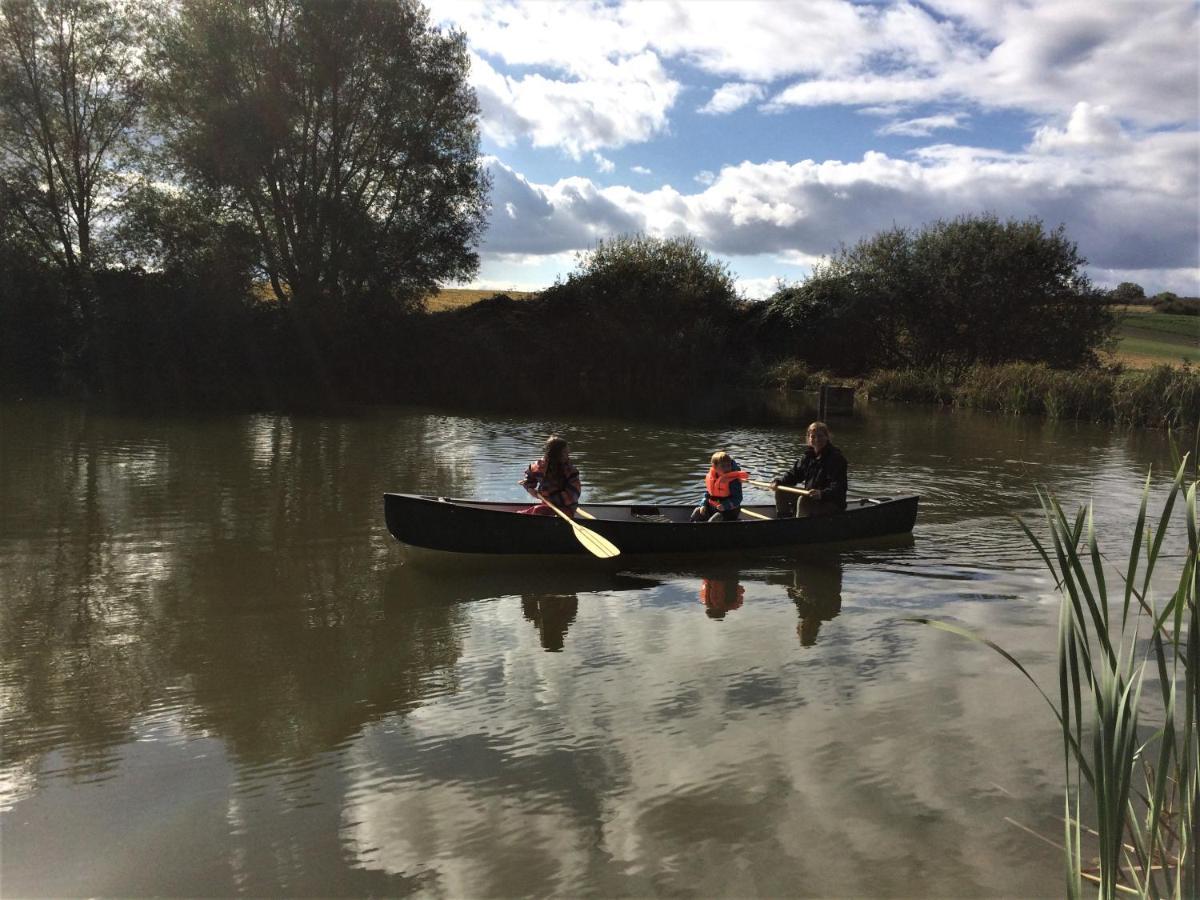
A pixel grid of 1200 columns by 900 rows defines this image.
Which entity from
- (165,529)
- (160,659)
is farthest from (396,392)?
(160,659)

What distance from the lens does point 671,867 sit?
3.30 m

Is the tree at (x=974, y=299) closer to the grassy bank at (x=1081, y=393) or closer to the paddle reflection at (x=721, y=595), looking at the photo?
the grassy bank at (x=1081, y=393)

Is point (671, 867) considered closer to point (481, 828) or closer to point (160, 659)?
point (481, 828)

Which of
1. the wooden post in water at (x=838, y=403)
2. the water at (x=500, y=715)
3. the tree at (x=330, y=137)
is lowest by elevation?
the water at (x=500, y=715)

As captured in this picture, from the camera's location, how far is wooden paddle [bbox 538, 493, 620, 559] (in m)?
7.04

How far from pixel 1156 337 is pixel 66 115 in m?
41.7

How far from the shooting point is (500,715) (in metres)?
4.60

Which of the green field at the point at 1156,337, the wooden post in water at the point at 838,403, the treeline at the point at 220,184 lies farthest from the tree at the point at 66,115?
the green field at the point at 1156,337

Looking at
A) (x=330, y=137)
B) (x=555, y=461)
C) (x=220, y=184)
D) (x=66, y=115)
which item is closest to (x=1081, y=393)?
(x=555, y=461)

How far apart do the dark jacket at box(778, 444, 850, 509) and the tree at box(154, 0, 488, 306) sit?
19132 mm

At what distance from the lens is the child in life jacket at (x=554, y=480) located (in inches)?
322

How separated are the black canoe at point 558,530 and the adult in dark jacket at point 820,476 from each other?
0.17 metres

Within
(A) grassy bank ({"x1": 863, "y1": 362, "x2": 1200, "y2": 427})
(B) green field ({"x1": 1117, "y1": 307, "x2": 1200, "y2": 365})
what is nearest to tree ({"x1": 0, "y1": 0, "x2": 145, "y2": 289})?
(A) grassy bank ({"x1": 863, "y1": 362, "x2": 1200, "y2": 427})

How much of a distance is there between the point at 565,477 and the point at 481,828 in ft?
16.1
